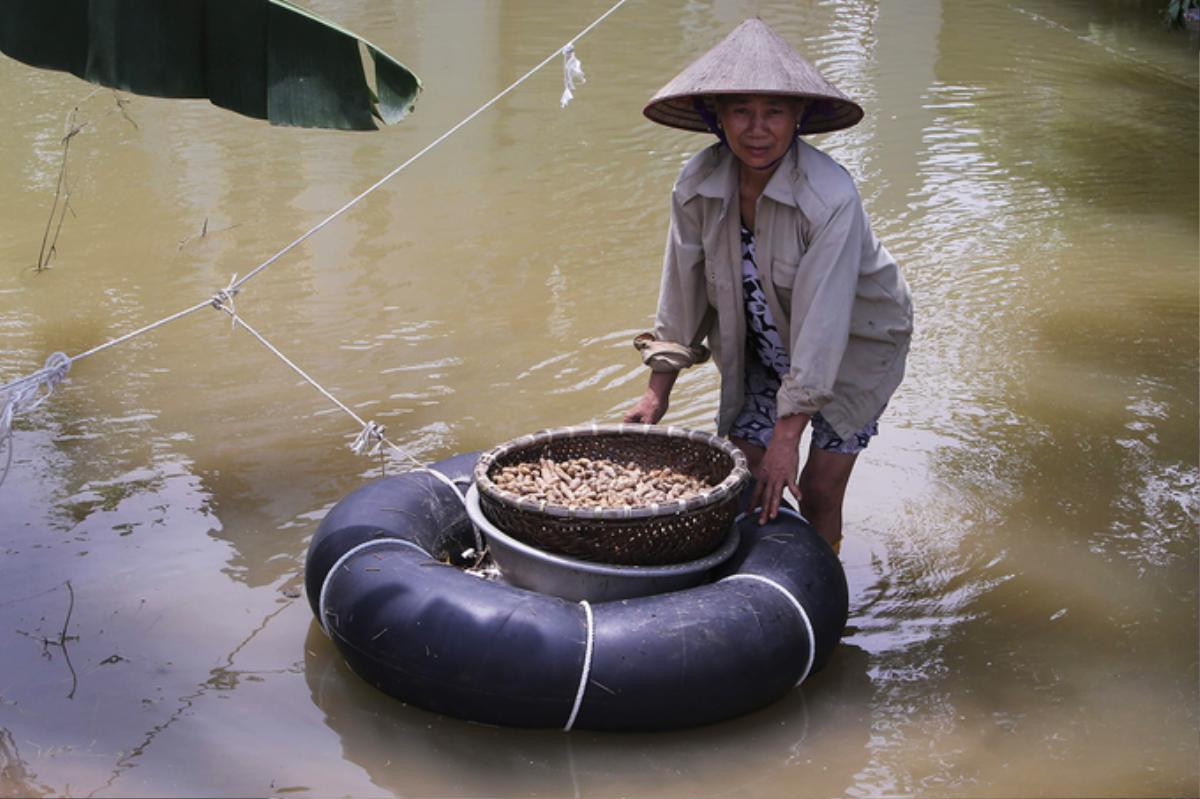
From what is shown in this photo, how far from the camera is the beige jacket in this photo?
330cm

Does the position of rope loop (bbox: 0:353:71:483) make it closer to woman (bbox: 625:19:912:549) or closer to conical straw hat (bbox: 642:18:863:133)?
woman (bbox: 625:19:912:549)

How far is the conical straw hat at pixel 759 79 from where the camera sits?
3266 millimetres

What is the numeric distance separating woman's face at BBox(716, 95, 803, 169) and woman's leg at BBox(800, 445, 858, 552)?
2.65 feet

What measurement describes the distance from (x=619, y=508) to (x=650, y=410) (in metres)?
0.62

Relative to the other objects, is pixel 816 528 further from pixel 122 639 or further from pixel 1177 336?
pixel 1177 336

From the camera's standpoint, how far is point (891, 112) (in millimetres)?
9250

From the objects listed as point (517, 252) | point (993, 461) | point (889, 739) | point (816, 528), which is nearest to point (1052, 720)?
point (889, 739)

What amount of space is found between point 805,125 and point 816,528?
1.10 m

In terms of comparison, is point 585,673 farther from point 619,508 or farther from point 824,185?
point 824,185

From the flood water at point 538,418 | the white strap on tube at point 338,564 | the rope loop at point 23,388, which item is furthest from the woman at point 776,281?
the rope loop at point 23,388

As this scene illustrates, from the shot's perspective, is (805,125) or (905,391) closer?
(805,125)

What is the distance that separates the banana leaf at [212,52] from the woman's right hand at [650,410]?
101 centimetres

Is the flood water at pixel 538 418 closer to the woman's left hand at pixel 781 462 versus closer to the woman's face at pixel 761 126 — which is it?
the woman's left hand at pixel 781 462

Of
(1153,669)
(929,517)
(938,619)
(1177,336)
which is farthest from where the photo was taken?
(1177,336)
